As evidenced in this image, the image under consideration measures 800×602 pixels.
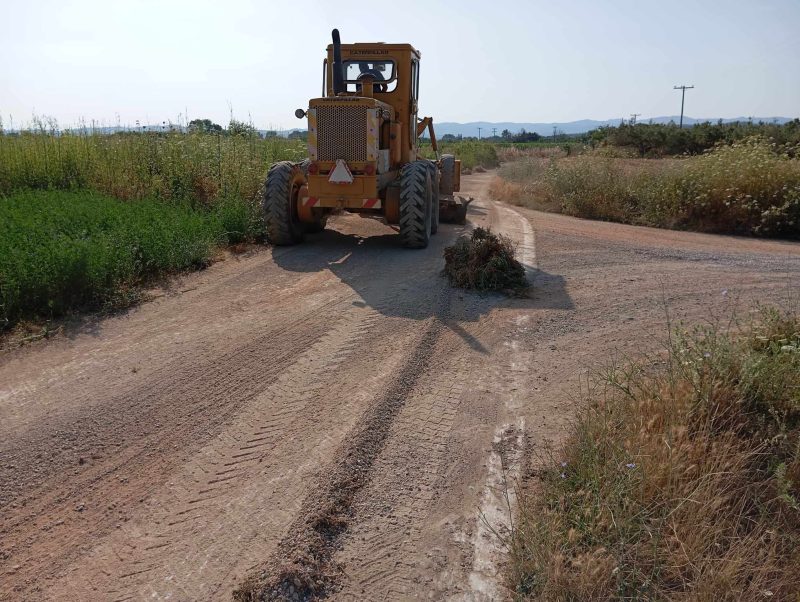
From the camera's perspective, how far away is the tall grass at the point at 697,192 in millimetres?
12352

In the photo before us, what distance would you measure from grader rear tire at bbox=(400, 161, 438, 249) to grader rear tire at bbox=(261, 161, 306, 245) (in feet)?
5.58

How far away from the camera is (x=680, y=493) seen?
3137mm

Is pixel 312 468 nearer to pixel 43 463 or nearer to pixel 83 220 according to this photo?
pixel 43 463

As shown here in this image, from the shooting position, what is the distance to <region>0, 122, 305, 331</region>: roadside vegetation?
638 cm

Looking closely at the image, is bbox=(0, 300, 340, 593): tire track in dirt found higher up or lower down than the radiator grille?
lower down

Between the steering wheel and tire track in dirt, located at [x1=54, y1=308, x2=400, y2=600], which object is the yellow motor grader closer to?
the steering wheel

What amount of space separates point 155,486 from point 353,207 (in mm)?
6268

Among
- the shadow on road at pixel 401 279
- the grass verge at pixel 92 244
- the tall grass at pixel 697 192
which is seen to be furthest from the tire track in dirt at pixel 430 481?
the tall grass at pixel 697 192

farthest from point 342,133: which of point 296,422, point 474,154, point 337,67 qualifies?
point 474,154

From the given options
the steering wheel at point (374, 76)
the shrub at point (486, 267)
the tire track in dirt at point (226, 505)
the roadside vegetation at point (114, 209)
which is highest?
the steering wheel at point (374, 76)

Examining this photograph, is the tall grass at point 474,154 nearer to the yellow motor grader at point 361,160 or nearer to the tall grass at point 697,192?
the tall grass at point 697,192

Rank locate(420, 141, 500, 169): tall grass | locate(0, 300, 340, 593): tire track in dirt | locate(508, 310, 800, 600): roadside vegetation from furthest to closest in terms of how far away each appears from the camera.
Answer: locate(420, 141, 500, 169): tall grass < locate(0, 300, 340, 593): tire track in dirt < locate(508, 310, 800, 600): roadside vegetation

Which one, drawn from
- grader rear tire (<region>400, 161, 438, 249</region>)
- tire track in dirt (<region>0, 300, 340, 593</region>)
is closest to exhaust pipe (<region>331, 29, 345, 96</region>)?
grader rear tire (<region>400, 161, 438, 249</region>)

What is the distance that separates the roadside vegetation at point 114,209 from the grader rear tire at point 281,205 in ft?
1.63
